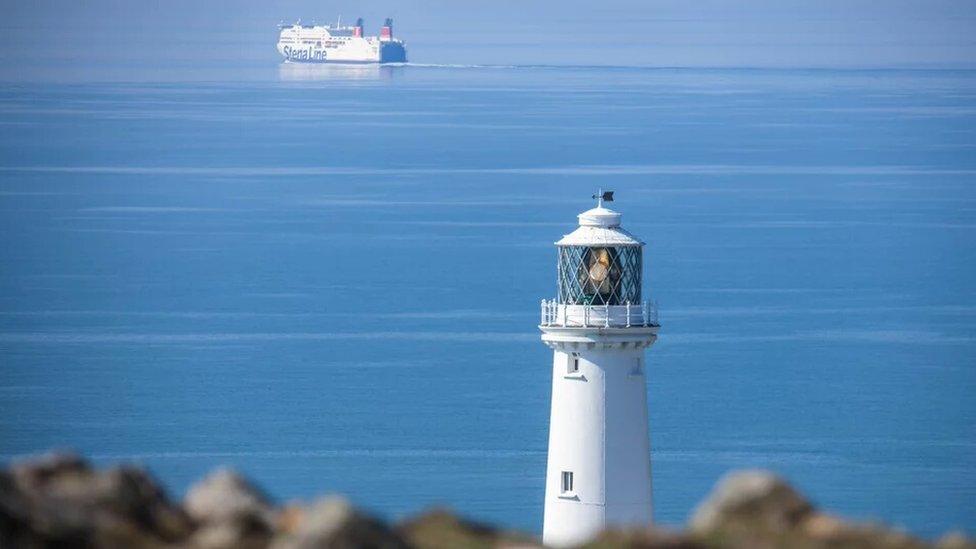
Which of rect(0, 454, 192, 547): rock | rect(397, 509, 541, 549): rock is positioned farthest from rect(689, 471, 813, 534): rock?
rect(0, 454, 192, 547): rock

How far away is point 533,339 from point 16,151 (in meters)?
91.2

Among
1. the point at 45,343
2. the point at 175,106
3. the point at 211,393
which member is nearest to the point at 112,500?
the point at 211,393

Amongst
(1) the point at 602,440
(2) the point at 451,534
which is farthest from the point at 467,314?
(2) the point at 451,534

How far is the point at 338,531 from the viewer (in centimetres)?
674

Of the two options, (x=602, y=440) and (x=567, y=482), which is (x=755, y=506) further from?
(x=567, y=482)

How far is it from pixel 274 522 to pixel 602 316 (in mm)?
7130

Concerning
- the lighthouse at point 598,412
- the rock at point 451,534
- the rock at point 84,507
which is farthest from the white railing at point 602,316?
the rock at point 84,507

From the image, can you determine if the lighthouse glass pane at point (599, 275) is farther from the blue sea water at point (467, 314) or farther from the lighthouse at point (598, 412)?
the blue sea water at point (467, 314)

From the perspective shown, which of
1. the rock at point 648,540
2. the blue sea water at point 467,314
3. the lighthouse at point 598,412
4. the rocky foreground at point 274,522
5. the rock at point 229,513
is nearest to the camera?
the rocky foreground at point 274,522

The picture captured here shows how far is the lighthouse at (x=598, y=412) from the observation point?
14.4 metres

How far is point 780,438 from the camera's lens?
42625 mm

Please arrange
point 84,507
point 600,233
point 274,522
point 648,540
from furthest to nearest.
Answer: point 600,233
point 274,522
point 648,540
point 84,507

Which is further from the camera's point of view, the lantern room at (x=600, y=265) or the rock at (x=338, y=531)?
the lantern room at (x=600, y=265)

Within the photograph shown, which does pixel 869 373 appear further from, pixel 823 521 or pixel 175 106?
pixel 175 106
